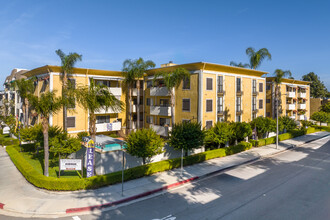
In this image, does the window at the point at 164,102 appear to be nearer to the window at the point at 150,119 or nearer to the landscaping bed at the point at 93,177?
the window at the point at 150,119

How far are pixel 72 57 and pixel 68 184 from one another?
1782 centimetres

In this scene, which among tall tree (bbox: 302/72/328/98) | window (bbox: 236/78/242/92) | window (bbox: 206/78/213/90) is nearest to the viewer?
window (bbox: 206/78/213/90)

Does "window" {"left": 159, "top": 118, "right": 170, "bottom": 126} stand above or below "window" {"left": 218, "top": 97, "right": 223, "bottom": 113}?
below

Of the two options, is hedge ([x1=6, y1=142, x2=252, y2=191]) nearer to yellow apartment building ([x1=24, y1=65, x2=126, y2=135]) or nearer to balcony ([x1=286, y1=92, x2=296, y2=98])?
yellow apartment building ([x1=24, y1=65, x2=126, y2=135])

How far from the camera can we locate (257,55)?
124ft

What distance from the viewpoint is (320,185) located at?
1573 cm

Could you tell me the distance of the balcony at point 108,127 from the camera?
33.0 m

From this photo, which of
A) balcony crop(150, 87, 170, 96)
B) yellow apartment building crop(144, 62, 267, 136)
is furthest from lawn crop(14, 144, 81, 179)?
balcony crop(150, 87, 170, 96)

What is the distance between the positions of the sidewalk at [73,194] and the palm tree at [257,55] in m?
23.9

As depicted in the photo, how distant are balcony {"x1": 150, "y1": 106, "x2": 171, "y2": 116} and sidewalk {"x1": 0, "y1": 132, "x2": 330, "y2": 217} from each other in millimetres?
11144

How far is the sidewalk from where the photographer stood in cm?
1216

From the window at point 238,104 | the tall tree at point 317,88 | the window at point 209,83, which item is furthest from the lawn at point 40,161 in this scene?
the tall tree at point 317,88

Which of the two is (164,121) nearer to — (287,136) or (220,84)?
(220,84)

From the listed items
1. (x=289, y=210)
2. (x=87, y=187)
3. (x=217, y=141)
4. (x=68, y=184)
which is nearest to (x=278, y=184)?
(x=289, y=210)
